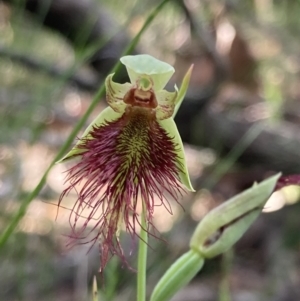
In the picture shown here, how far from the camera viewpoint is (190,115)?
216cm

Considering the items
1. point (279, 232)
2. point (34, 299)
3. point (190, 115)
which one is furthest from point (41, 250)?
point (279, 232)

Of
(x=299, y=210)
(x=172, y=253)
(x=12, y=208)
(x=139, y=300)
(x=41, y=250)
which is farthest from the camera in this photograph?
(x=299, y=210)

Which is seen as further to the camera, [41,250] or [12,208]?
[41,250]

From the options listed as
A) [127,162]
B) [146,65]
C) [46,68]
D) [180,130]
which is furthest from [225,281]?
[180,130]

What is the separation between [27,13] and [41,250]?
39.4 inches

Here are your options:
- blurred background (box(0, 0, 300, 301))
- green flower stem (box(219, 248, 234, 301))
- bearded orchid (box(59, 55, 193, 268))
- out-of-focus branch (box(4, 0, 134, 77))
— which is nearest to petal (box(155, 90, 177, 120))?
bearded orchid (box(59, 55, 193, 268))

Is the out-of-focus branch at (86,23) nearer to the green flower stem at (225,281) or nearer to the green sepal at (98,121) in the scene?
the green flower stem at (225,281)

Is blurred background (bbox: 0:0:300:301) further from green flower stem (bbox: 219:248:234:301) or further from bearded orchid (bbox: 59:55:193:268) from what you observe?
bearded orchid (bbox: 59:55:193:268)

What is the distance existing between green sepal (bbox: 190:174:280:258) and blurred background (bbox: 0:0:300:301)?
Result: 72 cm

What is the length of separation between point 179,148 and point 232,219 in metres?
0.15

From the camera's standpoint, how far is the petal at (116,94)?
76 cm

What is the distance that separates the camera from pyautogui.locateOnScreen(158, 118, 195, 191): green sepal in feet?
2.37

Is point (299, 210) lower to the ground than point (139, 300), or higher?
higher

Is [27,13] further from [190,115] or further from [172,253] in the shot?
[172,253]
